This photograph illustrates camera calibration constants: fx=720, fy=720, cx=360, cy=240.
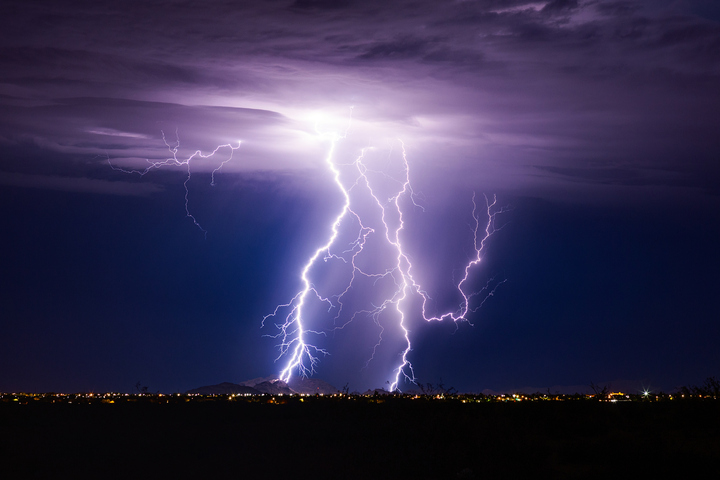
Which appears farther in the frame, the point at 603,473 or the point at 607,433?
the point at 607,433

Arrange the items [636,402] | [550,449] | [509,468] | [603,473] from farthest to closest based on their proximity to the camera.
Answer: [636,402]
[550,449]
[509,468]
[603,473]

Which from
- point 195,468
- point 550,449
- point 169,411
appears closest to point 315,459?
point 195,468

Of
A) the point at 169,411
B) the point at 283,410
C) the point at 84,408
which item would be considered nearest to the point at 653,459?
the point at 283,410

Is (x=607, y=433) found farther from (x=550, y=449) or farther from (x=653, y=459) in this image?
(x=653, y=459)

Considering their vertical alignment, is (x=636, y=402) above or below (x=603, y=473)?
above

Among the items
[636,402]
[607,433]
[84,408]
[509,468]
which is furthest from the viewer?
[84,408]

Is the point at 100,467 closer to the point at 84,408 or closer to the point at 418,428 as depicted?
the point at 418,428
